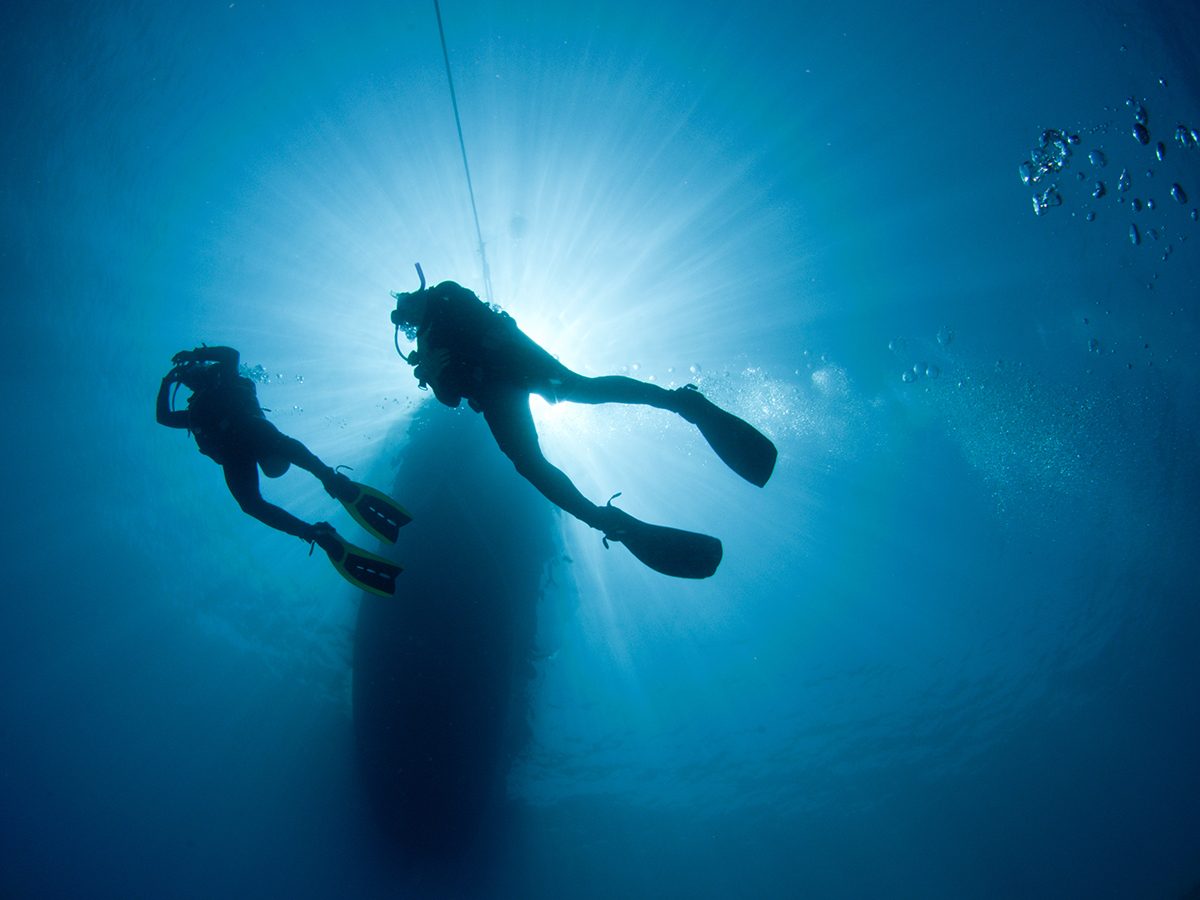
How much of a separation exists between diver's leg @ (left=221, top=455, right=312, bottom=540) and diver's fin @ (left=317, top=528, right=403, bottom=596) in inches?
19.1

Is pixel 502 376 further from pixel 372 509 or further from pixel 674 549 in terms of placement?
pixel 372 509

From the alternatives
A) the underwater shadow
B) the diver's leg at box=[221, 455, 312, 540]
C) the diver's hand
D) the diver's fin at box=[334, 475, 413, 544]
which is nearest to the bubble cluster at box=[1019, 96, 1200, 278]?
the diver's hand

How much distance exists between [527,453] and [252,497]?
11.9 ft

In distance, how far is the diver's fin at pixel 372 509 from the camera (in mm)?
5129

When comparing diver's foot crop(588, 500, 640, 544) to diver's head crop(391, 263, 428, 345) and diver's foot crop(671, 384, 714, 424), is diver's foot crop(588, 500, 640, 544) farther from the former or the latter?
diver's head crop(391, 263, 428, 345)

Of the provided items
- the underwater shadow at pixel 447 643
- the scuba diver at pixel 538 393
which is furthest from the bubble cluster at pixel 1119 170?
the underwater shadow at pixel 447 643

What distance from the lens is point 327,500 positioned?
16.9 metres

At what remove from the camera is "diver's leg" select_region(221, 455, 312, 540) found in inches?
214

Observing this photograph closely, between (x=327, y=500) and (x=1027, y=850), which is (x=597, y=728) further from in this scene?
(x=1027, y=850)

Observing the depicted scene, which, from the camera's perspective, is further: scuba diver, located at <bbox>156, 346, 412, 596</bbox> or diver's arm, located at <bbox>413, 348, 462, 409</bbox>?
scuba diver, located at <bbox>156, 346, 412, 596</bbox>

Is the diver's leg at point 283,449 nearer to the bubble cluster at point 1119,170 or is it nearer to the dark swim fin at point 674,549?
the dark swim fin at point 674,549

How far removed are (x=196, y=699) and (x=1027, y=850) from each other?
7050cm

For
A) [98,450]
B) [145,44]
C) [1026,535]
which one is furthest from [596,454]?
[1026,535]

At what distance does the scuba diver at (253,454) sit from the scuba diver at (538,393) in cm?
152
